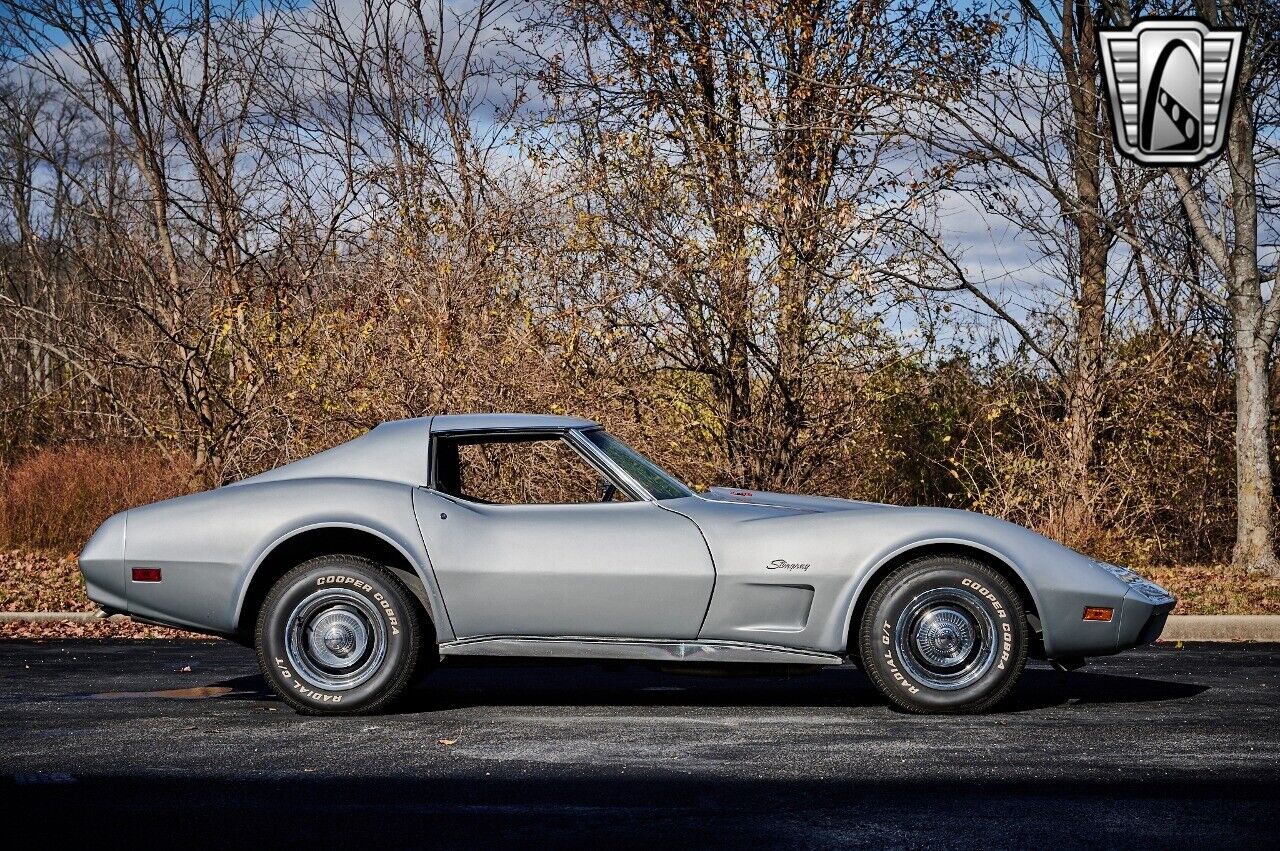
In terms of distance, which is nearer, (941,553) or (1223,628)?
(941,553)

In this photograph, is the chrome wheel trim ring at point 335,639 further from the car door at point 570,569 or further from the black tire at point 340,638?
the car door at point 570,569

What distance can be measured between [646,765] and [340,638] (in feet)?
6.07

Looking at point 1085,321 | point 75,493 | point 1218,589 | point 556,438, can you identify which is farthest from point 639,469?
point 75,493

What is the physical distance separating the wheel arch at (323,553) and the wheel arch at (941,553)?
195cm

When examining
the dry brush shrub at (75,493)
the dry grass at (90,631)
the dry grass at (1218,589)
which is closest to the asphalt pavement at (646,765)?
the dry grass at (90,631)

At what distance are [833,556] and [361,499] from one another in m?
Result: 2.21

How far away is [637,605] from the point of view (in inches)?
259

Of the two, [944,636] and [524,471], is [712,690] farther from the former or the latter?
[524,471]

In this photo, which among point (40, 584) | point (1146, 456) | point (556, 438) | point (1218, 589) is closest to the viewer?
point (556, 438)

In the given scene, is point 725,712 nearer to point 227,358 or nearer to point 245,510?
point 245,510

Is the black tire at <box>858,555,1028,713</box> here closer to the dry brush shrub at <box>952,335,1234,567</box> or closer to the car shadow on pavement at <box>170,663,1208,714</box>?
the car shadow on pavement at <box>170,663,1208,714</box>

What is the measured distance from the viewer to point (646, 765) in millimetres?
5555

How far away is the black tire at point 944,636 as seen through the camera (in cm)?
652

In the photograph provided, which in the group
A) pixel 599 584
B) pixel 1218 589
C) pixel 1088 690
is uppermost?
pixel 599 584
